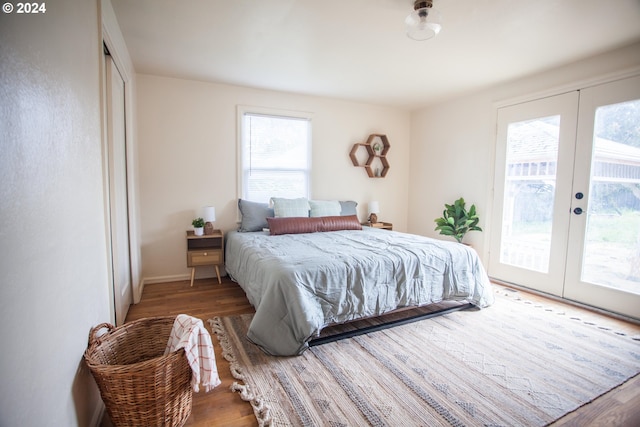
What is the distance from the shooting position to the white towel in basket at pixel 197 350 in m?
1.46

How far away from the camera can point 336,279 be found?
7.56 ft

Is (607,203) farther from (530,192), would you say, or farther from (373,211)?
(373,211)

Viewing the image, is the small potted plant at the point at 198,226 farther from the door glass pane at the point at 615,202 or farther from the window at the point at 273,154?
the door glass pane at the point at 615,202

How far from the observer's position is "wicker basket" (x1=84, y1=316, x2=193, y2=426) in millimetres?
1319

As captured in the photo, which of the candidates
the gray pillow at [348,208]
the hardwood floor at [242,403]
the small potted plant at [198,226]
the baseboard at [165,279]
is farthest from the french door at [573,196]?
the baseboard at [165,279]

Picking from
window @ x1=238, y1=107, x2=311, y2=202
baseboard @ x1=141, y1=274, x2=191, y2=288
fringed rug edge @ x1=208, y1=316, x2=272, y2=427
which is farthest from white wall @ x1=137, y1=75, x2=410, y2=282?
fringed rug edge @ x1=208, y1=316, x2=272, y2=427

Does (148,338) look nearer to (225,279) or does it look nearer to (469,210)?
(225,279)

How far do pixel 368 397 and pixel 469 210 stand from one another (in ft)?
10.6

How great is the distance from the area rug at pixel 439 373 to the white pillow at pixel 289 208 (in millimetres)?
1479

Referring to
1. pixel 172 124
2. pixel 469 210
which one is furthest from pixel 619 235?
pixel 172 124

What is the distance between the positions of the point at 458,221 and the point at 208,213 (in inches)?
127

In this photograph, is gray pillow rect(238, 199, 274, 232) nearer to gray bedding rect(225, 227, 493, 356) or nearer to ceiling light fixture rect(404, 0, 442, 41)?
gray bedding rect(225, 227, 493, 356)

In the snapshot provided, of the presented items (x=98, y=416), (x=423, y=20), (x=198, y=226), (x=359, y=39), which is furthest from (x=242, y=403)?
(x=359, y=39)

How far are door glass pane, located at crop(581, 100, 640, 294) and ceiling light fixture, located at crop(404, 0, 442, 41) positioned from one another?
2.07 metres
